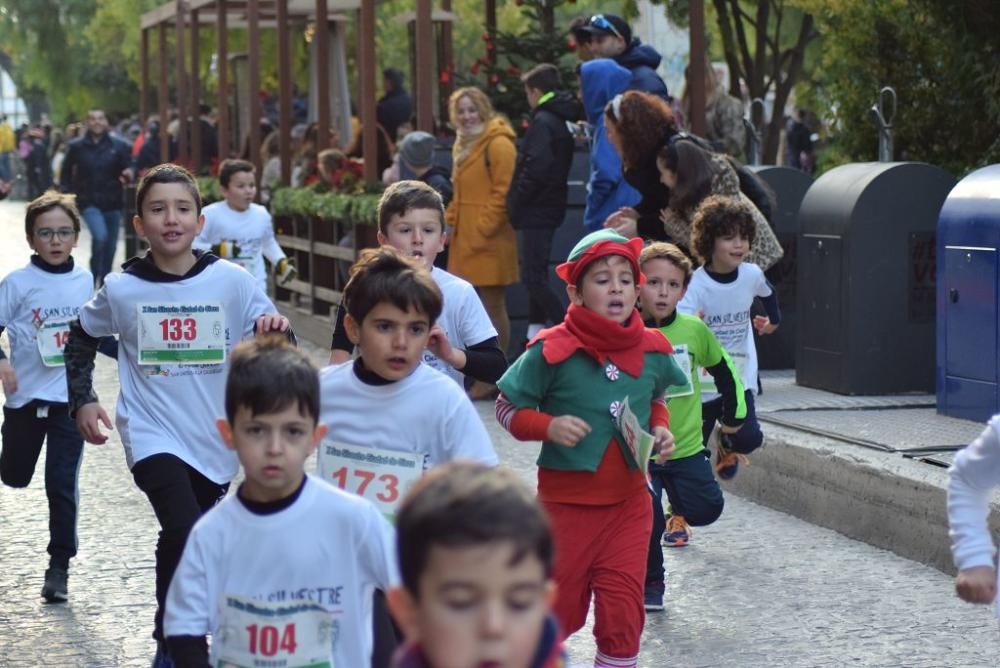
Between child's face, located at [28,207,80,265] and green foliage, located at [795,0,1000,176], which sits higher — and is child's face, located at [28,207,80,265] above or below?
below

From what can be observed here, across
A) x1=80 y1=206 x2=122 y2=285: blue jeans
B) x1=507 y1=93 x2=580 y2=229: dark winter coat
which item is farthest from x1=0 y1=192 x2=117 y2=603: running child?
x1=80 y1=206 x2=122 y2=285: blue jeans

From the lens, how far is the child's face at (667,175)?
10117 millimetres

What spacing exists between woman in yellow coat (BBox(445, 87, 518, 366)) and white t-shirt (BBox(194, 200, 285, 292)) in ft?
4.06

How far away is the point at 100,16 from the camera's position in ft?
159

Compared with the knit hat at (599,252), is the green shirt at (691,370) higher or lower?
lower

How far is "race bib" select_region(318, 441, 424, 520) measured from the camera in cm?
481

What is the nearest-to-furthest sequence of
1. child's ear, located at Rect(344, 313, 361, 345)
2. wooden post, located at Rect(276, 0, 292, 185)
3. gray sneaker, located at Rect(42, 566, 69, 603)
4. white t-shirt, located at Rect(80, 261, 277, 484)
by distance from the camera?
child's ear, located at Rect(344, 313, 361, 345), white t-shirt, located at Rect(80, 261, 277, 484), gray sneaker, located at Rect(42, 566, 69, 603), wooden post, located at Rect(276, 0, 292, 185)

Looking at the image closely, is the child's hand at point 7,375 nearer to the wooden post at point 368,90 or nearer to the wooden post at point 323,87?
the wooden post at point 368,90

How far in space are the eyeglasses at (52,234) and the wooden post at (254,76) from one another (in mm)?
12832

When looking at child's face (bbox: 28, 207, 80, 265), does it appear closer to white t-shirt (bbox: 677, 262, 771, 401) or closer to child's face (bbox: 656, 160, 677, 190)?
white t-shirt (bbox: 677, 262, 771, 401)

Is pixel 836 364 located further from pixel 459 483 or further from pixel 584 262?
pixel 459 483

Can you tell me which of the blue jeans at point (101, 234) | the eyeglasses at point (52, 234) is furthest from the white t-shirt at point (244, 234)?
the blue jeans at point (101, 234)

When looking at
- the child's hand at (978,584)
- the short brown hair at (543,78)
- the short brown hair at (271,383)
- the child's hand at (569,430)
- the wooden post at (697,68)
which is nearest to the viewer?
the child's hand at (978,584)

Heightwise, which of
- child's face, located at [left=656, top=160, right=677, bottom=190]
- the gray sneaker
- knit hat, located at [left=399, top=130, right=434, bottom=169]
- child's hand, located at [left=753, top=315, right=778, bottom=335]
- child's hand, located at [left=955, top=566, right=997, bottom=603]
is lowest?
the gray sneaker
